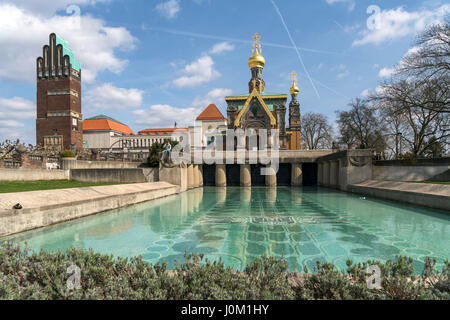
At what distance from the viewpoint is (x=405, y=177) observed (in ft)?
77.2

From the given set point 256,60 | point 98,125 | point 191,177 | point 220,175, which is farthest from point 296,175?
point 98,125

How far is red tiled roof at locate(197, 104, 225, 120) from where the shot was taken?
299 feet

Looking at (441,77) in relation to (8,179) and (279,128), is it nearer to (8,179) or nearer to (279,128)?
(8,179)

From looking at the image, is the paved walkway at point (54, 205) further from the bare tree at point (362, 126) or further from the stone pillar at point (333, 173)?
the bare tree at point (362, 126)

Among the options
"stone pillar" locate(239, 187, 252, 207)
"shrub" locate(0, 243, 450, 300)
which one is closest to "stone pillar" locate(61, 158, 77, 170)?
"stone pillar" locate(239, 187, 252, 207)

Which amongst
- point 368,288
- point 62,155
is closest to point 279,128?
point 62,155

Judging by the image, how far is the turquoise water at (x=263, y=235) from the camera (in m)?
7.53

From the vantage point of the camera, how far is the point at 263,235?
9.80 metres

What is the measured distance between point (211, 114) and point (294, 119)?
35.0m

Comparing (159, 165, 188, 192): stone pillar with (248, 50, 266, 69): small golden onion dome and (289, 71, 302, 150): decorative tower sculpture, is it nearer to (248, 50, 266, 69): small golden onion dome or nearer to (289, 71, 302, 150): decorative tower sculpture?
(289, 71, 302, 150): decorative tower sculpture

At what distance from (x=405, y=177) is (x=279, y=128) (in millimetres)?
37508

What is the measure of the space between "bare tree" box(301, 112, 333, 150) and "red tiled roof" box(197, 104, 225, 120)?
1173 inches

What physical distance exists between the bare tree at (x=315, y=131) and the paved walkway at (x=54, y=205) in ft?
194
